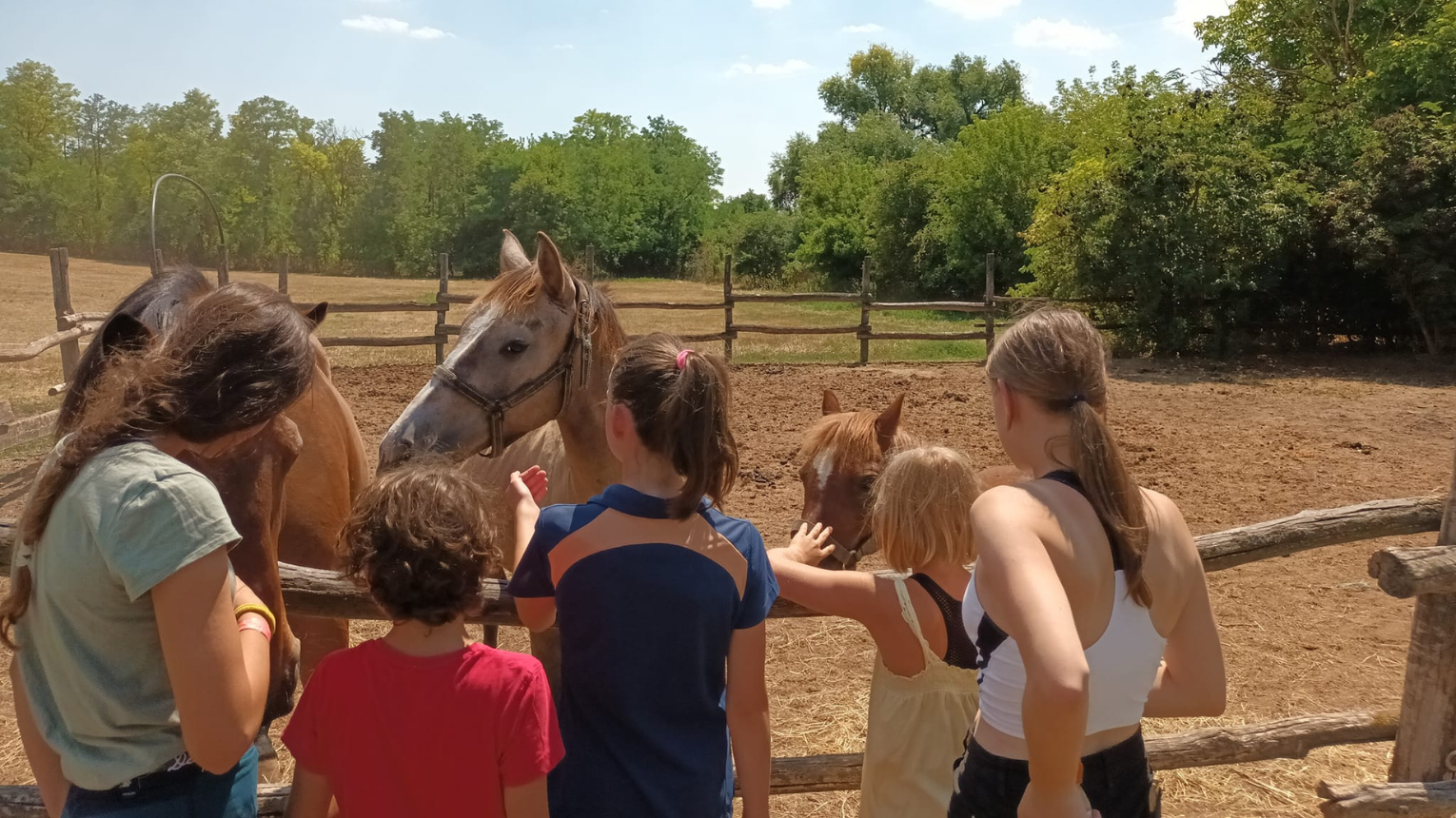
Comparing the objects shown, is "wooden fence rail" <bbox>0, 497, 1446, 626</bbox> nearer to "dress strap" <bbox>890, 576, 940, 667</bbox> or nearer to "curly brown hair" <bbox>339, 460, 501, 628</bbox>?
"dress strap" <bbox>890, 576, 940, 667</bbox>

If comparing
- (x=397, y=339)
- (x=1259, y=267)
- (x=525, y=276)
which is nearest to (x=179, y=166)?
(x=397, y=339)

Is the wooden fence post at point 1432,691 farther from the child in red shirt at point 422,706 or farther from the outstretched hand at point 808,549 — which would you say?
the child in red shirt at point 422,706

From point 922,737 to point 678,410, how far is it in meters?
1.04

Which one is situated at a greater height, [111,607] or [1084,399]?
[1084,399]

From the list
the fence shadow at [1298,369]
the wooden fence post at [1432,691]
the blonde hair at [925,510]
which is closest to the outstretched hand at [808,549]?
the blonde hair at [925,510]

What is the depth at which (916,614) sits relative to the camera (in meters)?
2.05

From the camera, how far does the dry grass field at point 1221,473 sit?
4.22 metres

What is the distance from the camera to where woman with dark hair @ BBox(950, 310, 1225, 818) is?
50.3 inches

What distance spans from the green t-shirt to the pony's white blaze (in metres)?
1.70

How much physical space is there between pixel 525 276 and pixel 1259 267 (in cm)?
1662

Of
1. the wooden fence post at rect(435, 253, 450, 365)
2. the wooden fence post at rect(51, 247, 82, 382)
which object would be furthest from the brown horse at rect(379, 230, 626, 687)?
the wooden fence post at rect(435, 253, 450, 365)

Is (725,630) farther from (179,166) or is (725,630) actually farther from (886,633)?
(179,166)

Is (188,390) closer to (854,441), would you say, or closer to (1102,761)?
(1102,761)

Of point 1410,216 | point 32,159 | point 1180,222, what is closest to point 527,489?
point 1180,222
